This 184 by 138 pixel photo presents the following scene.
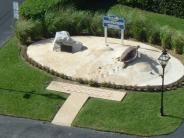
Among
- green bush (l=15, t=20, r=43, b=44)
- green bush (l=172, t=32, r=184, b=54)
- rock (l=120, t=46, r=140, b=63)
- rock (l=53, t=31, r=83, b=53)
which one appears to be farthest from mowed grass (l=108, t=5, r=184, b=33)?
green bush (l=15, t=20, r=43, b=44)

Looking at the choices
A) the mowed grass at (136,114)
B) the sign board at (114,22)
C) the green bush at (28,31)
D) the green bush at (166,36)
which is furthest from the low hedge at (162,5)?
the mowed grass at (136,114)

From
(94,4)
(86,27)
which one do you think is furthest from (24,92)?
(94,4)

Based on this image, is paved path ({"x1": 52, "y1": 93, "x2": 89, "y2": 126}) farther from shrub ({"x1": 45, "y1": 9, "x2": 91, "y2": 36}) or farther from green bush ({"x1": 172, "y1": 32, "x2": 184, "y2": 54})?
shrub ({"x1": 45, "y1": 9, "x2": 91, "y2": 36})

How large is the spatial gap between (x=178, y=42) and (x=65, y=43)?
19.8ft

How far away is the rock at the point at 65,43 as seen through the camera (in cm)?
3259

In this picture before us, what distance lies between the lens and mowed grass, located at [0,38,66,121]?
91.7 feet

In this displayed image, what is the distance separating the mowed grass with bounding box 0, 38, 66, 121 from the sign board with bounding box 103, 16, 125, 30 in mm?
4660

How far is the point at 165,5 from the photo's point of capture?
37.3 metres

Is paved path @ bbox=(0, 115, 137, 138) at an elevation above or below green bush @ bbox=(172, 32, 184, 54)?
below

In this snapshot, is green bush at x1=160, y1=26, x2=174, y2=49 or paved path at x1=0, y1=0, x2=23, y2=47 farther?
paved path at x1=0, y1=0, x2=23, y2=47

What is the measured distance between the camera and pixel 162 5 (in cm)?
3738

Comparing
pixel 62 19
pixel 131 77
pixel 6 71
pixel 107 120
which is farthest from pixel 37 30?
pixel 107 120

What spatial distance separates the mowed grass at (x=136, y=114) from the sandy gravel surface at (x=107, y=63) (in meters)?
1.46

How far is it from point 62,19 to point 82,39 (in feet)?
5.34
